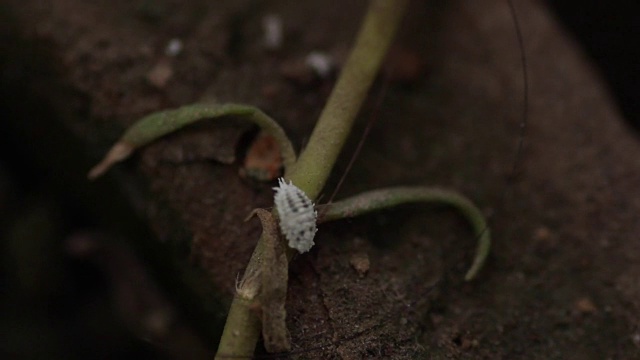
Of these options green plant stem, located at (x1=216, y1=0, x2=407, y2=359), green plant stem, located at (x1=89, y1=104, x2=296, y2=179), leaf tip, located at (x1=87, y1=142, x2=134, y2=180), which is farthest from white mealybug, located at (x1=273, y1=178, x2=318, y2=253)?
leaf tip, located at (x1=87, y1=142, x2=134, y2=180)

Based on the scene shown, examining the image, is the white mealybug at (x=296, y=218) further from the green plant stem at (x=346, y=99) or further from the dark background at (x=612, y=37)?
the dark background at (x=612, y=37)

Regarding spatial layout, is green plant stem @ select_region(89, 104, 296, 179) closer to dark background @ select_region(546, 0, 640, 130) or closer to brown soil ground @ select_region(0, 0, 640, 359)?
brown soil ground @ select_region(0, 0, 640, 359)

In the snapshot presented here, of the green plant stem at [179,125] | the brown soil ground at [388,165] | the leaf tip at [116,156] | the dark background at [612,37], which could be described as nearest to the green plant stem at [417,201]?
the brown soil ground at [388,165]

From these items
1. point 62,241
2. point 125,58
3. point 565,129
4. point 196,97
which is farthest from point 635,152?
point 62,241

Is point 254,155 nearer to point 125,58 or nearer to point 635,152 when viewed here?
point 125,58

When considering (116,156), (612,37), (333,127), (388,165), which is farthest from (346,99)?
(612,37)
